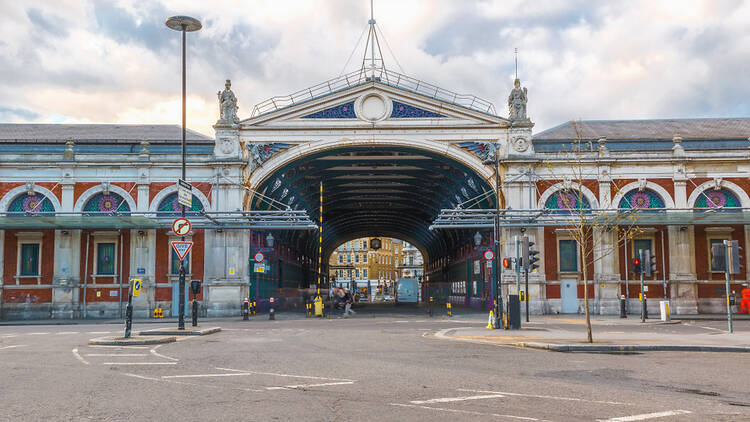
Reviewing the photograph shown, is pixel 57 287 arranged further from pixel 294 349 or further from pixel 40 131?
pixel 294 349

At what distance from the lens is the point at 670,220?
3431cm

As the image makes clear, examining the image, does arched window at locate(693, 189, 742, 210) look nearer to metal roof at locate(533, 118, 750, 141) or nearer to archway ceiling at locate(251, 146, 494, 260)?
metal roof at locate(533, 118, 750, 141)

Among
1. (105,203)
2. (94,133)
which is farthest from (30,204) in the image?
(94,133)

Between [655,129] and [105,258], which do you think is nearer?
[105,258]

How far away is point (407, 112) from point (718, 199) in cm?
1685

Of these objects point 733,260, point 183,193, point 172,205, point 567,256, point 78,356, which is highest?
point 172,205

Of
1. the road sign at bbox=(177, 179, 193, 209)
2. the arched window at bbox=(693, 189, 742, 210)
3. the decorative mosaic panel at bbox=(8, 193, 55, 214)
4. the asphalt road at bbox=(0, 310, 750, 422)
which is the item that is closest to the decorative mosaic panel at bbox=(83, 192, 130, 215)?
the decorative mosaic panel at bbox=(8, 193, 55, 214)

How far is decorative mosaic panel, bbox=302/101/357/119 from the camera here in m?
37.3

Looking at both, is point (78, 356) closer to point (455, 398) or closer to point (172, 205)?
point (455, 398)

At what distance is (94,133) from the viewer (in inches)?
1705

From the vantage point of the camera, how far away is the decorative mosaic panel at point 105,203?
122 feet

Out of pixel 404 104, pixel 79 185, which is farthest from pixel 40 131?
pixel 404 104

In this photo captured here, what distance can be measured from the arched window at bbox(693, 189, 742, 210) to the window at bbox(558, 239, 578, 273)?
6.76 meters

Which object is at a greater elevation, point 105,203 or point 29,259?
point 105,203
